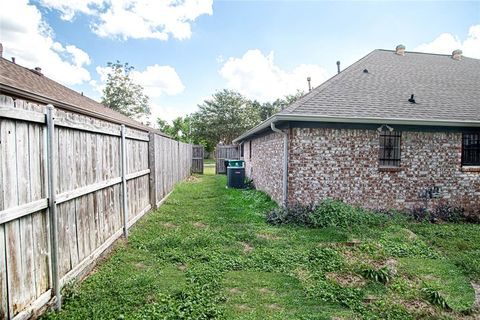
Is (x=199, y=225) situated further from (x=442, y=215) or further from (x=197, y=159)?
(x=197, y=159)

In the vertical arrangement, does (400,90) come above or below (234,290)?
above

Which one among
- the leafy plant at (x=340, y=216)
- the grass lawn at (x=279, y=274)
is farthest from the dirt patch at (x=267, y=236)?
the leafy plant at (x=340, y=216)

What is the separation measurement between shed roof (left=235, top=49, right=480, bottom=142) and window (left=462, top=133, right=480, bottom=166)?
55cm

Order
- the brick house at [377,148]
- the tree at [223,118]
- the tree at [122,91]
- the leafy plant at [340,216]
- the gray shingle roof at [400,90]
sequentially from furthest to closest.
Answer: the tree at [223,118], the tree at [122,91], the gray shingle roof at [400,90], the brick house at [377,148], the leafy plant at [340,216]

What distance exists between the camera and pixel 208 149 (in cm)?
4062

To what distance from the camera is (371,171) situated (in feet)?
24.1

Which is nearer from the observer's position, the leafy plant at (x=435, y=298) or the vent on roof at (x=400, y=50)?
the leafy plant at (x=435, y=298)

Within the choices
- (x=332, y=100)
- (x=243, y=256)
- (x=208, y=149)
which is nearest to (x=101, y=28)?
(x=332, y=100)

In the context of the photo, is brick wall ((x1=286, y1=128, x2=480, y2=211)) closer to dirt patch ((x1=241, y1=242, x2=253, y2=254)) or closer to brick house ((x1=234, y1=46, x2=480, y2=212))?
brick house ((x1=234, y1=46, x2=480, y2=212))

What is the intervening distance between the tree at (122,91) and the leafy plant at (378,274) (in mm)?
32150

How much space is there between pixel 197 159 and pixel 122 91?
669 inches

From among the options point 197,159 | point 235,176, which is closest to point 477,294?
point 235,176

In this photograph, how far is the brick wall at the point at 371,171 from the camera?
7059 millimetres

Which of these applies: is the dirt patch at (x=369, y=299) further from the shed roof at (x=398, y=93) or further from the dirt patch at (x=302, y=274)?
the shed roof at (x=398, y=93)
